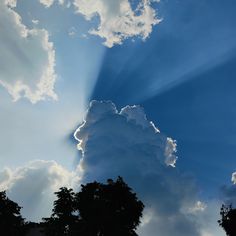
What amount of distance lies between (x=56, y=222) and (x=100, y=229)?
7118 millimetres

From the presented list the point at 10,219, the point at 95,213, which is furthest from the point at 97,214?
the point at 10,219

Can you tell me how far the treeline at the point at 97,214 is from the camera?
198ft

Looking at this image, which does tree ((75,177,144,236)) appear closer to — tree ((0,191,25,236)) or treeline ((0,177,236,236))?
treeline ((0,177,236,236))

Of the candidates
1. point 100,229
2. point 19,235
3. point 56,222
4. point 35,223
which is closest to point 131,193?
point 100,229

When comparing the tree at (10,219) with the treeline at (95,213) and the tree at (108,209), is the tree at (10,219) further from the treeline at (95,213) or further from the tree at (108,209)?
the tree at (108,209)

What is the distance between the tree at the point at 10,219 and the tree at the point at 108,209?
11.2 meters

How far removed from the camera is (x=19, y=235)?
218 ft

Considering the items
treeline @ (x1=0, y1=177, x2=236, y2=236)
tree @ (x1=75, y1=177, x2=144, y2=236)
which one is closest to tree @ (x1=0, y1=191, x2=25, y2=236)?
treeline @ (x1=0, y1=177, x2=236, y2=236)

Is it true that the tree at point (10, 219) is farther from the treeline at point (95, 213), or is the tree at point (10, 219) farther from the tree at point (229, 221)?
the tree at point (229, 221)

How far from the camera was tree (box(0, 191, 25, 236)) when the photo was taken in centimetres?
6488

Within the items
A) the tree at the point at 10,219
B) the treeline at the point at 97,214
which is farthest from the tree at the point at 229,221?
the tree at the point at 10,219

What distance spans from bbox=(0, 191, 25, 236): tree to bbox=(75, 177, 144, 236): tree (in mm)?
11152

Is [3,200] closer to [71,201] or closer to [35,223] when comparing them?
[71,201]

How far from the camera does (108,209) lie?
61.1 meters
